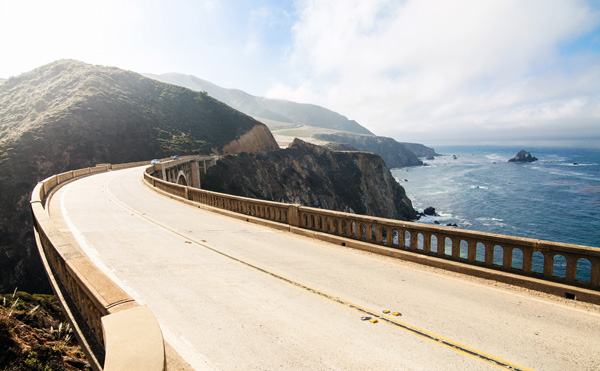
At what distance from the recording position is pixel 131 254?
28.3ft

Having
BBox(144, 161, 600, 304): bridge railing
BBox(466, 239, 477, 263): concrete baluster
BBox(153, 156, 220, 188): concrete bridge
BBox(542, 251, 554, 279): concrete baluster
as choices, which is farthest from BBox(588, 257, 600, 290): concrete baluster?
BBox(153, 156, 220, 188): concrete bridge

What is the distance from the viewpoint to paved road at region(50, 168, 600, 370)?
14.0 ft

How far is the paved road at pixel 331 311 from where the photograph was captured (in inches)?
168

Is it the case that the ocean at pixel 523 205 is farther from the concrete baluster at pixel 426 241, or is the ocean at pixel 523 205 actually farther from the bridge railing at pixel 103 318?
the bridge railing at pixel 103 318

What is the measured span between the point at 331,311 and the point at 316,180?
63.8m

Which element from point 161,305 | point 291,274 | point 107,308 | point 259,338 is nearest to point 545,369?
point 259,338

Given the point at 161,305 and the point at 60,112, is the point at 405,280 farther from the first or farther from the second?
the point at 60,112

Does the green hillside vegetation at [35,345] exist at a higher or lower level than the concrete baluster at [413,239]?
lower

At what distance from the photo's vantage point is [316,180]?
69.2m

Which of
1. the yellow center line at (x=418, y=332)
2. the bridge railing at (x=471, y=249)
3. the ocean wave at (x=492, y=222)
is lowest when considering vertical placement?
the ocean wave at (x=492, y=222)

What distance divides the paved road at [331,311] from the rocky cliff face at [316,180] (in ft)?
157

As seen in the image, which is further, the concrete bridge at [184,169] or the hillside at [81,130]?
the concrete bridge at [184,169]

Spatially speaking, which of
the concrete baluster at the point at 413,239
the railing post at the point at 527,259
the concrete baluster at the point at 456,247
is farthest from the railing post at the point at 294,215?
the railing post at the point at 527,259

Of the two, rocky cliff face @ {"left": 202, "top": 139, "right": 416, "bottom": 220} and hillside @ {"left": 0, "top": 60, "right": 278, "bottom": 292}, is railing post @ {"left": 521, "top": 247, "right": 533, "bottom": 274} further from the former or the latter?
rocky cliff face @ {"left": 202, "top": 139, "right": 416, "bottom": 220}
